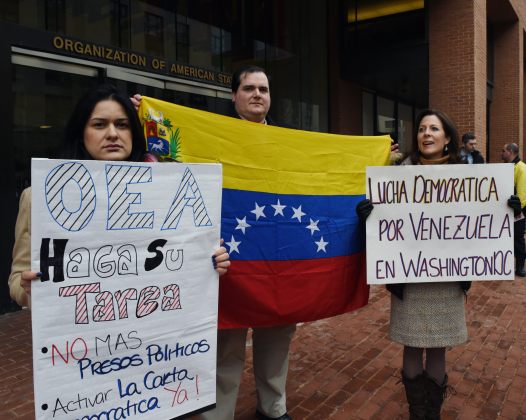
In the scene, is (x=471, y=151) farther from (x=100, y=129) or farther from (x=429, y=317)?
(x=100, y=129)

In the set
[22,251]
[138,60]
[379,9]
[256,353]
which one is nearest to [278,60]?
[379,9]

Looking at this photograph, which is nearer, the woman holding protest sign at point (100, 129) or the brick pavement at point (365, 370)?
the woman holding protest sign at point (100, 129)

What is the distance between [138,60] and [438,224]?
5.78 m

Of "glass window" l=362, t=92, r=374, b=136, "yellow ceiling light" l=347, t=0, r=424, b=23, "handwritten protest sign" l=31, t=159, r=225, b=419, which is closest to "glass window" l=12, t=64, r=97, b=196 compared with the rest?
"handwritten protest sign" l=31, t=159, r=225, b=419

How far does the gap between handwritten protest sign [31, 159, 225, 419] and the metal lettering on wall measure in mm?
5122

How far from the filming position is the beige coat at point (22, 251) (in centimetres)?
189

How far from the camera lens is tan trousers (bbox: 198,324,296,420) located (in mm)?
2748

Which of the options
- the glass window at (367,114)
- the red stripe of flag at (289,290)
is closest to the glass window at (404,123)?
the glass window at (367,114)

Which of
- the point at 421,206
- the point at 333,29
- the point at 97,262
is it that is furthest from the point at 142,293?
the point at 333,29

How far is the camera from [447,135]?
2.88 meters

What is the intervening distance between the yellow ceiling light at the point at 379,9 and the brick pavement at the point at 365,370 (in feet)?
27.3

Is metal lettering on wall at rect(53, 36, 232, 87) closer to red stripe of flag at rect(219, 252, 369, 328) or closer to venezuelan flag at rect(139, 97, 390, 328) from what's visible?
venezuelan flag at rect(139, 97, 390, 328)

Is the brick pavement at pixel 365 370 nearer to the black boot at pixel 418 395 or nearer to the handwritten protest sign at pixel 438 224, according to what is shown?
the black boot at pixel 418 395

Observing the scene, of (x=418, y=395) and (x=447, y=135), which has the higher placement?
(x=447, y=135)
